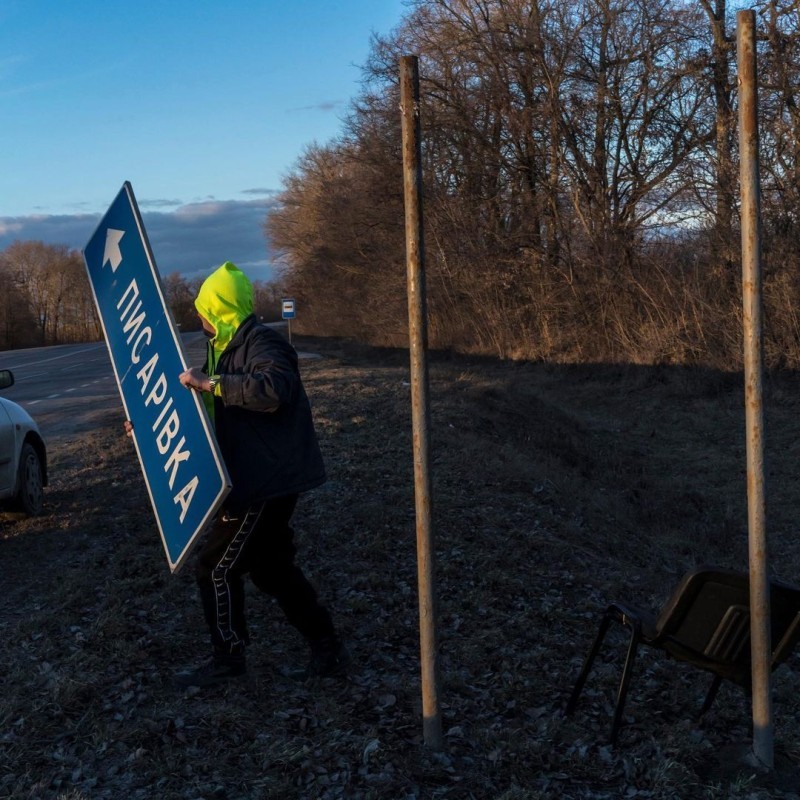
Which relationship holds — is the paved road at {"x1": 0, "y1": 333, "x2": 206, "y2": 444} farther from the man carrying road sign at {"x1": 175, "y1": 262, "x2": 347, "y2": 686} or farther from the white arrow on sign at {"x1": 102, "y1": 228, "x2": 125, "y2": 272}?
the man carrying road sign at {"x1": 175, "y1": 262, "x2": 347, "y2": 686}

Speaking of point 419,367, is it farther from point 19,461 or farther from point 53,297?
point 53,297

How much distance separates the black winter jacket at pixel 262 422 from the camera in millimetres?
3863

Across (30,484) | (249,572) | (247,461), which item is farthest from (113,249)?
(30,484)

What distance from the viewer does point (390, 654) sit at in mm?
4883

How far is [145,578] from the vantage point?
586cm

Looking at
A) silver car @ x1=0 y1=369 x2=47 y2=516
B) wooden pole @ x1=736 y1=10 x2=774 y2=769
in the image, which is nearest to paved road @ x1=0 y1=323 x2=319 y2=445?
silver car @ x1=0 y1=369 x2=47 y2=516

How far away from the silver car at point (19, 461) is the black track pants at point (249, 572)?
410 cm

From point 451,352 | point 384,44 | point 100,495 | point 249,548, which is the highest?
point 384,44

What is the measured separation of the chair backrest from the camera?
149 inches

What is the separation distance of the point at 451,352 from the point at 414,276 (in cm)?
2616

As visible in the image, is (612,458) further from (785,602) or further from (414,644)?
(785,602)

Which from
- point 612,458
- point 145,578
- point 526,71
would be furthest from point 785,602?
point 526,71

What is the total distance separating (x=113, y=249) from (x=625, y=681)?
2.93 m

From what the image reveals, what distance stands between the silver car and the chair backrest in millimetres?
5715
